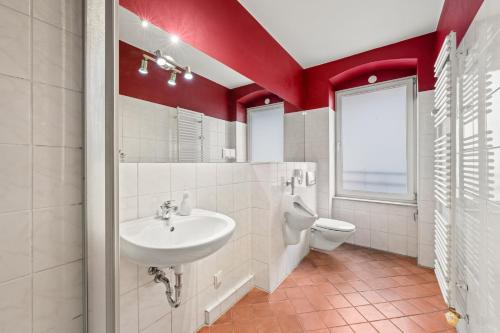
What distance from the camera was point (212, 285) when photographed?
1.45 meters

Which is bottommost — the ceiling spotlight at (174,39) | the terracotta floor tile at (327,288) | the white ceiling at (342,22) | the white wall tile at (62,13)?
the terracotta floor tile at (327,288)

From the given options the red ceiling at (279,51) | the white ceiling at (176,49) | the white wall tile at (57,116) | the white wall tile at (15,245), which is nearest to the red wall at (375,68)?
the red ceiling at (279,51)

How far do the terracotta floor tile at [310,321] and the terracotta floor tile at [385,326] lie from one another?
1.16ft

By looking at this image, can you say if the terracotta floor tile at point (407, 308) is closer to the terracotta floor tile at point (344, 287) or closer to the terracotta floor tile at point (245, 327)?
the terracotta floor tile at point (344, 287)

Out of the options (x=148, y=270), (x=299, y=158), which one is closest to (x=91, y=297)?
(x=148, y=270)

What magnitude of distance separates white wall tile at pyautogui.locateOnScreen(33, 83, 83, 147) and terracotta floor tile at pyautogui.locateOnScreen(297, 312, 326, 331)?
65.2 inches

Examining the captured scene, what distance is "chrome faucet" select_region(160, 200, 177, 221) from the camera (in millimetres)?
1090

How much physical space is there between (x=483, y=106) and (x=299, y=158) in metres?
1.94

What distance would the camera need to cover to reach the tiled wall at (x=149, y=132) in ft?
3.47

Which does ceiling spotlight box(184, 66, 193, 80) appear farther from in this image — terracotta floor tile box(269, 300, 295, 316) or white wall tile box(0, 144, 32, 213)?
terracotta floor tile box(269, 300, 295, 316)

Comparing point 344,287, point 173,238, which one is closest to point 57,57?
point 173,238

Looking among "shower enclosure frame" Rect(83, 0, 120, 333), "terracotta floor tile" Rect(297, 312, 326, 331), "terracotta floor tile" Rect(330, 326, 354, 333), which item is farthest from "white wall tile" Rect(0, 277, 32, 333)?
"terracotta floor tile" Rect(330, 326, 354, 333)

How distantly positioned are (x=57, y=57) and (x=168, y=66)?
71cm

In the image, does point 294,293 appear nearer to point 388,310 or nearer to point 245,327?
point 245,327
